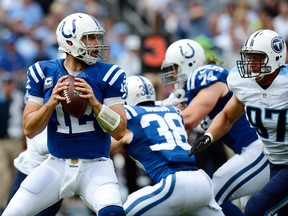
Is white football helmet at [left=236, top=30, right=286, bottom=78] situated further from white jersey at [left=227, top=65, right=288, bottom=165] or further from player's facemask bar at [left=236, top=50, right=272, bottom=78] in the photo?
white jersey at [left=227, top=65, right=288, bottom=165]

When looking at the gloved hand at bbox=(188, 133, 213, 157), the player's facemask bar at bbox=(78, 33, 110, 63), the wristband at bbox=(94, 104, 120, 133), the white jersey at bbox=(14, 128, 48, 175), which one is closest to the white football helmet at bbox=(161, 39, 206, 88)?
the gloved hand at bbox=(188, 133, 213, 157)

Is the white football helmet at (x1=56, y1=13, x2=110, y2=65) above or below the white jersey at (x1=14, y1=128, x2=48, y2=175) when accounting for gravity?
above

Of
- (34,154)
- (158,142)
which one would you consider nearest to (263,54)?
(158,142)

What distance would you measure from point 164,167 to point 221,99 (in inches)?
44.3

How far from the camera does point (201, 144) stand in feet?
21.2

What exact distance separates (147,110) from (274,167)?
1.06m

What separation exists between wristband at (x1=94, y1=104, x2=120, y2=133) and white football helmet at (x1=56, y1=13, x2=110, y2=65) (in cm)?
43

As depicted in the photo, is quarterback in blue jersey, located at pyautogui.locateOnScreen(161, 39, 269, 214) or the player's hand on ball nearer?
the player's hand on ball

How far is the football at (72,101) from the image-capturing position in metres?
5.76

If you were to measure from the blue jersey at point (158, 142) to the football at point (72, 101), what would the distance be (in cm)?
78

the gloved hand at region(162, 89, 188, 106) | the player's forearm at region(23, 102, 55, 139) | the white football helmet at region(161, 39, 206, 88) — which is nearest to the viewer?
the player's forearm at region(23, 102, 55, 139)

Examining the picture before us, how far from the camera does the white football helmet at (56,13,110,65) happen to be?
19.8 ft

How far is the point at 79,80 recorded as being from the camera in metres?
5.84

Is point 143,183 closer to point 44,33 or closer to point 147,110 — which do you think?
point 44,33
